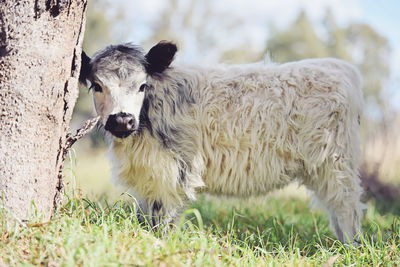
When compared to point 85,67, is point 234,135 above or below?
below

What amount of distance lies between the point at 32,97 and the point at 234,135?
202 centimetres

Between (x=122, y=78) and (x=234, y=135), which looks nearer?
(x=122, y=78)

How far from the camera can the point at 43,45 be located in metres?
2.82

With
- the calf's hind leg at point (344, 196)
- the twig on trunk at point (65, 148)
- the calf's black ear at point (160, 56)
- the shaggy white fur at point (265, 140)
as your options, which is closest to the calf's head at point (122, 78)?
the calf's black ear at point (160, 56)

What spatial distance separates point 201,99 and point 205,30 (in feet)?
68.8

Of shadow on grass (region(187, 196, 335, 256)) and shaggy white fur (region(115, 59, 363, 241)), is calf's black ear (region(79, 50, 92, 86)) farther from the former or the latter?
shadow on grass (region(187, 196, 335, 256))

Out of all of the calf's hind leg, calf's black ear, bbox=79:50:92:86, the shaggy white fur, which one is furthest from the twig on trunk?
the calf's hind leg

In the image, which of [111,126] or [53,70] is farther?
[111,126]

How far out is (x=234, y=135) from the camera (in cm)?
400

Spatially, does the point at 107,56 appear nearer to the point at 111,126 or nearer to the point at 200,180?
the point at 111,126

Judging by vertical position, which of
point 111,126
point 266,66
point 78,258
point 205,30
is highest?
point 205,30

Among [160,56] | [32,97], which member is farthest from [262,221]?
[32,97]

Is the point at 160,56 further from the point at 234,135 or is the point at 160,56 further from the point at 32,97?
the point at 32,97

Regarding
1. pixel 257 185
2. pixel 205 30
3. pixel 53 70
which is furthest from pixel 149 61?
pixel 205 30
